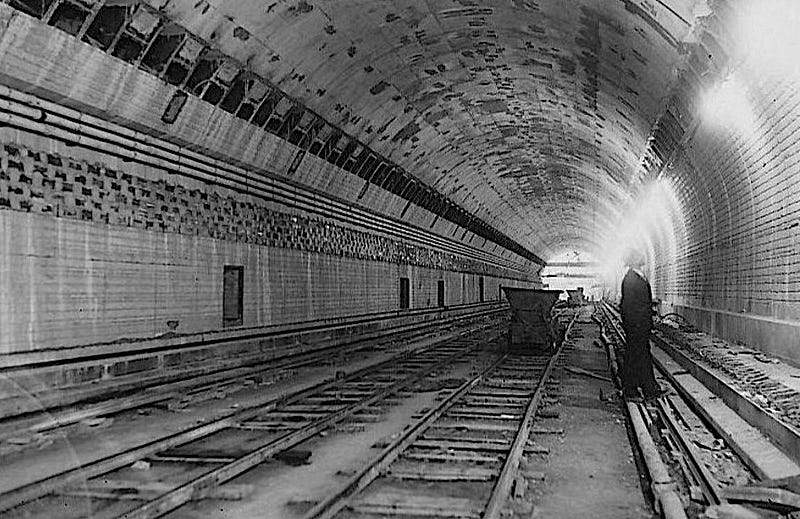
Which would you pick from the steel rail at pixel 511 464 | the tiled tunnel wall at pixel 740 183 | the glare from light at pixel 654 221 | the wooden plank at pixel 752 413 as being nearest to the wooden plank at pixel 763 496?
the wooden plank at pixel 752 413

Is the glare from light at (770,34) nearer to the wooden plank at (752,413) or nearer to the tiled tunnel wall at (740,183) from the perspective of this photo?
the tiled tunnel wall at (740,183)

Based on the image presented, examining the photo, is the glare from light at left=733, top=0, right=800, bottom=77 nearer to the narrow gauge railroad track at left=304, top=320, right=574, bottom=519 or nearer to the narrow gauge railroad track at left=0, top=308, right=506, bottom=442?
the narrow gauge railroad track at left=304, top=320, right=574, bottom=519

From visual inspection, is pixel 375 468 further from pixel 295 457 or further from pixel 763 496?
pixel 763 496

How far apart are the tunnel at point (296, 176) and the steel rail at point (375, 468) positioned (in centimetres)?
21

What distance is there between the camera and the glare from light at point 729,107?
10.9 m

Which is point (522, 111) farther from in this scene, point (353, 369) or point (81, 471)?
point (81, 471)

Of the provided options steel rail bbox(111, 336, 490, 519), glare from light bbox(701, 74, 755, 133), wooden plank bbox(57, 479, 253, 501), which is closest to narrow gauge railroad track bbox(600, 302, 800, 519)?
wooden plank bbox(57, 479, 253, 501)

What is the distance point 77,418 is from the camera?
8969 millimetres

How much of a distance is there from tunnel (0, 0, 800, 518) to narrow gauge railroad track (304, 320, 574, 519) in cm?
19

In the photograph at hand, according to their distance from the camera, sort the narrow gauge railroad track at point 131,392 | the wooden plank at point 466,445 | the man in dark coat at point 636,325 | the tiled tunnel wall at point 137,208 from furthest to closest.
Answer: the man in dark coat at point 636,325
the tiled tunnel wall at point 137,208
the narrow gauge railroad track at point 131,392
the wooden plank at point 466,445

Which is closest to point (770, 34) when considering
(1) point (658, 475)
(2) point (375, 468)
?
(1) point (658, 475)

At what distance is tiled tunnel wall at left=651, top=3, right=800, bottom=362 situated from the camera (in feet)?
33.2

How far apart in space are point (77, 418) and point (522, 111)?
14.2 metres

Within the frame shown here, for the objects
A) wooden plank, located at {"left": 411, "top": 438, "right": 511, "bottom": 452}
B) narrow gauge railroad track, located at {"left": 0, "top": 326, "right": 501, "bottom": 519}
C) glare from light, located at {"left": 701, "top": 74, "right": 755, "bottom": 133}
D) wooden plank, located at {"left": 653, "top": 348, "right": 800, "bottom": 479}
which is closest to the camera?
narrow gauge railroad track, located at {"left": 0, "top": 326, "right": 501, "bottom": 519}
